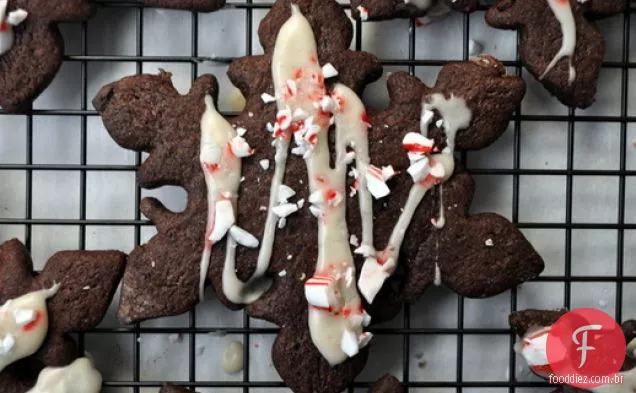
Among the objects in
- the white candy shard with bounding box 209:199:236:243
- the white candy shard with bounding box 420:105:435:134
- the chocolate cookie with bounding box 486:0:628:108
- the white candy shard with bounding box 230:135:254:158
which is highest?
the chocolate cookie with bounding box 486:0:628:108

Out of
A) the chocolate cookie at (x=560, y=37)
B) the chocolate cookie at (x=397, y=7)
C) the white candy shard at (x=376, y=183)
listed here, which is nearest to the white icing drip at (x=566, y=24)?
the chocolate cookie at (x=560, y=37)

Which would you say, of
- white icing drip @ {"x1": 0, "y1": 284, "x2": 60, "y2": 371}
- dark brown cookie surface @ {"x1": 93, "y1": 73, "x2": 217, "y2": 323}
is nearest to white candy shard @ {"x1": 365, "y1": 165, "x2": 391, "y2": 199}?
dark brown cookie surface @ {"x1": 93, "y1": 73, "x2": 217, "y2": 323}

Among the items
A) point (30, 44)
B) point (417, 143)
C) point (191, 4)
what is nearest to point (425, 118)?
point (417, 143)

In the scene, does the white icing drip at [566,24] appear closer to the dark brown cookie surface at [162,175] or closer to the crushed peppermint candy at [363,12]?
the crushed peppermint candy at [363,12]

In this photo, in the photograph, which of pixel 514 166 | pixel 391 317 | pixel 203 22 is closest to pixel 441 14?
pixel 514 166

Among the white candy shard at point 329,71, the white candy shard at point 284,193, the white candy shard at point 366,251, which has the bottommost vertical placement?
the white candy shard at point 366,251

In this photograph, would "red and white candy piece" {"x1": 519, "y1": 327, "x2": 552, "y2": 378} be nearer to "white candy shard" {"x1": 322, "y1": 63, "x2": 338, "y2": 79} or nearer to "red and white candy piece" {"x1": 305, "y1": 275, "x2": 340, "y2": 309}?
"red and white candy piece" {"x1": 305, "y1": 275, "x2": 340, "y2": 309}

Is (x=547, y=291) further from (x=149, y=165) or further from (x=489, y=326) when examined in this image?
(x=149, y=165)
